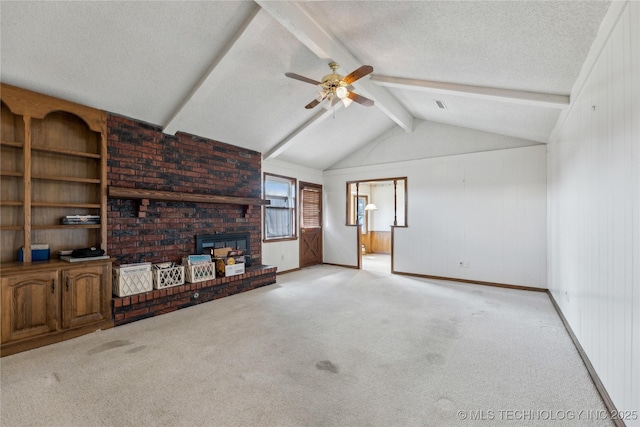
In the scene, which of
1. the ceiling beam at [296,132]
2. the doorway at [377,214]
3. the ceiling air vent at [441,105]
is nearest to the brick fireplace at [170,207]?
the ceiling beam at [296,132]

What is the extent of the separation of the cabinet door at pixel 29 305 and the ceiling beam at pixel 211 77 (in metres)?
2.36

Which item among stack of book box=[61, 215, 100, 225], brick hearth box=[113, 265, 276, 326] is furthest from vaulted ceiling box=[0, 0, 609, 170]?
brick hearth box=[113, 265, 276, 326]

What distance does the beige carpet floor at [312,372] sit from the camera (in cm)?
189

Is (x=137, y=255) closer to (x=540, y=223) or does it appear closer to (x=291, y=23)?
(x=291, y=23)

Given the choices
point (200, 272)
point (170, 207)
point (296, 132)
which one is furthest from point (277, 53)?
point (200, 272)

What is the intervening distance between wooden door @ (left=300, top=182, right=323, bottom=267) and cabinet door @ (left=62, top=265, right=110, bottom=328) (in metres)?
4.32

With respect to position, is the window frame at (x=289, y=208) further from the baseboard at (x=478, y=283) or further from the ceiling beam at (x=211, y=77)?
the baseboard at (x=478, y=283)

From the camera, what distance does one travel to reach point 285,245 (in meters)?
6.64

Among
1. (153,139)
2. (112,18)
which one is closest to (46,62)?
(112,18)

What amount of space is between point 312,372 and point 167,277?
270 cm

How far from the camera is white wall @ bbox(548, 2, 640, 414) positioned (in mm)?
1612

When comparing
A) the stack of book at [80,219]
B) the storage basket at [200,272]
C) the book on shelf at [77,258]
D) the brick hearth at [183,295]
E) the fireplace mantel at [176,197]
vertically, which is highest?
the fireplace mantel at [176,197]

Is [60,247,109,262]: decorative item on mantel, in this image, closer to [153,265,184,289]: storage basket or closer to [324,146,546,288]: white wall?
[153,265,184,289]: storage basket

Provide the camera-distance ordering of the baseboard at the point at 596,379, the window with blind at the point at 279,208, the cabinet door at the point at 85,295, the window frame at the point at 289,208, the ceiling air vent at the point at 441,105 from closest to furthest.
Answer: the baseboard at the point at 596,379
the cabinet door at the point at 85,295
the ceiling air vent at the point at 441,105
the window frame at the point at 289,208
the window with blind at the point at 279,208
